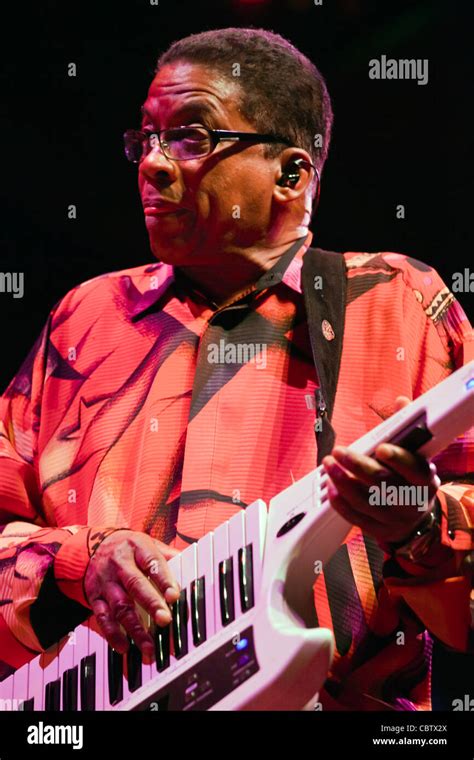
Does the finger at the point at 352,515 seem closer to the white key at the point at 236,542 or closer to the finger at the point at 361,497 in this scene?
the finger at the point at 361,497

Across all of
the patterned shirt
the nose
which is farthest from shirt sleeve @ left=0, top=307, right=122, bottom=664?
the nose

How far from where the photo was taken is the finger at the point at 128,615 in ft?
5.58

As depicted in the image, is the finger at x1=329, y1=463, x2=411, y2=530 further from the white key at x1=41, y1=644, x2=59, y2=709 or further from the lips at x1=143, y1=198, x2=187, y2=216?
the lips at x1=143, y1=198, x2=187, y2=216

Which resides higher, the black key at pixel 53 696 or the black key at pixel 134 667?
the black key at pixel 134 667

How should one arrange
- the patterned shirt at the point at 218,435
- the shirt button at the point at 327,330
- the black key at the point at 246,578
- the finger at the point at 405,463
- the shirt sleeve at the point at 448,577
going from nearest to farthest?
the finger at the point at 405,463, the black key at the point at 246,578, the shirt sleeve at the point at 448,577, the patterned shirt at the point at 218,435, the shirt button at the point at 327,330

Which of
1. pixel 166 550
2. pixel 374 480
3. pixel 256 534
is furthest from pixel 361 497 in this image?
pixel 166 550

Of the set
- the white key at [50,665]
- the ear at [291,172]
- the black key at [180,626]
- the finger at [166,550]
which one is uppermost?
the ear at [291,172]

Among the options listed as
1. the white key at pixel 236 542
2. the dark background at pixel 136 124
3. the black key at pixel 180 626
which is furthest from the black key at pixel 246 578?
the dark background at pixel 136 124

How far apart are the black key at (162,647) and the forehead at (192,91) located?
0.99 m

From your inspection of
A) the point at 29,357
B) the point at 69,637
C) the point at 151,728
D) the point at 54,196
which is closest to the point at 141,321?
the point at 29,357

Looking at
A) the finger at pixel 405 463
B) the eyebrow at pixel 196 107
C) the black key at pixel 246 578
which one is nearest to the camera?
the finger at pixel 405 463

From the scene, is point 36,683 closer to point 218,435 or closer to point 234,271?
point 218,435

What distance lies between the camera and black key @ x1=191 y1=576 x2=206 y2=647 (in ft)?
5.44

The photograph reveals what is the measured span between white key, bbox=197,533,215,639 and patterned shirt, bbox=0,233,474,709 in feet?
0.57
